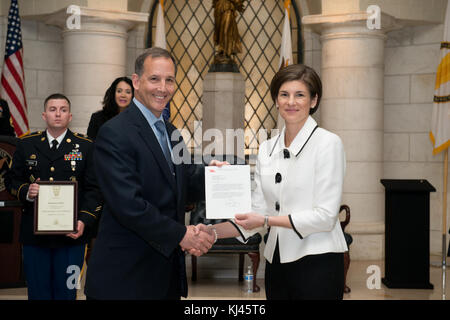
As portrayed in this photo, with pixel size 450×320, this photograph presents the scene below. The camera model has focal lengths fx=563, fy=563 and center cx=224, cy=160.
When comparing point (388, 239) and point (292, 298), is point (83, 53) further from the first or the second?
point (292, 298)

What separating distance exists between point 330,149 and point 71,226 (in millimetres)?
1895

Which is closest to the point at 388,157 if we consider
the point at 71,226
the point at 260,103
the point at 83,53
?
the point at 260,103

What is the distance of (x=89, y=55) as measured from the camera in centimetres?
805

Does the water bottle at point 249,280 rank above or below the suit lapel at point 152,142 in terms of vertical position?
below

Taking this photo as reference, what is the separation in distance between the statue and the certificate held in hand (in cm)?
618

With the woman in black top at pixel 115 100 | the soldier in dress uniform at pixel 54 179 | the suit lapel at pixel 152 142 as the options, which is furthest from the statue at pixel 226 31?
the suit lapel at pixel 152 142

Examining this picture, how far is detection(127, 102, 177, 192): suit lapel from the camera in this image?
237 cm

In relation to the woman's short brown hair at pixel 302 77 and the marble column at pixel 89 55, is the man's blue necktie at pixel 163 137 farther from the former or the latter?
the marble column at pixel 89 55

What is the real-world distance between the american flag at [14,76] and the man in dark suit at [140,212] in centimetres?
571

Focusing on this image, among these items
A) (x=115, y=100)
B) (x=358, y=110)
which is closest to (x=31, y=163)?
(x=115, y=100)

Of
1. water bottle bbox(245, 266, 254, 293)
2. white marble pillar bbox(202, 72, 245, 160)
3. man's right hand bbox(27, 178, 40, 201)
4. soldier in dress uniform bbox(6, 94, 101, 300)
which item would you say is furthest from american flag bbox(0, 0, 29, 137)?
man's right hand bbox(27, 178, 40, 201)

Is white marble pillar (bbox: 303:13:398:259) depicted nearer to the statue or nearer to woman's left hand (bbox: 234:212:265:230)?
the statue

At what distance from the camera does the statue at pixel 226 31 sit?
845 cm

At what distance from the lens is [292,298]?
2506mm
